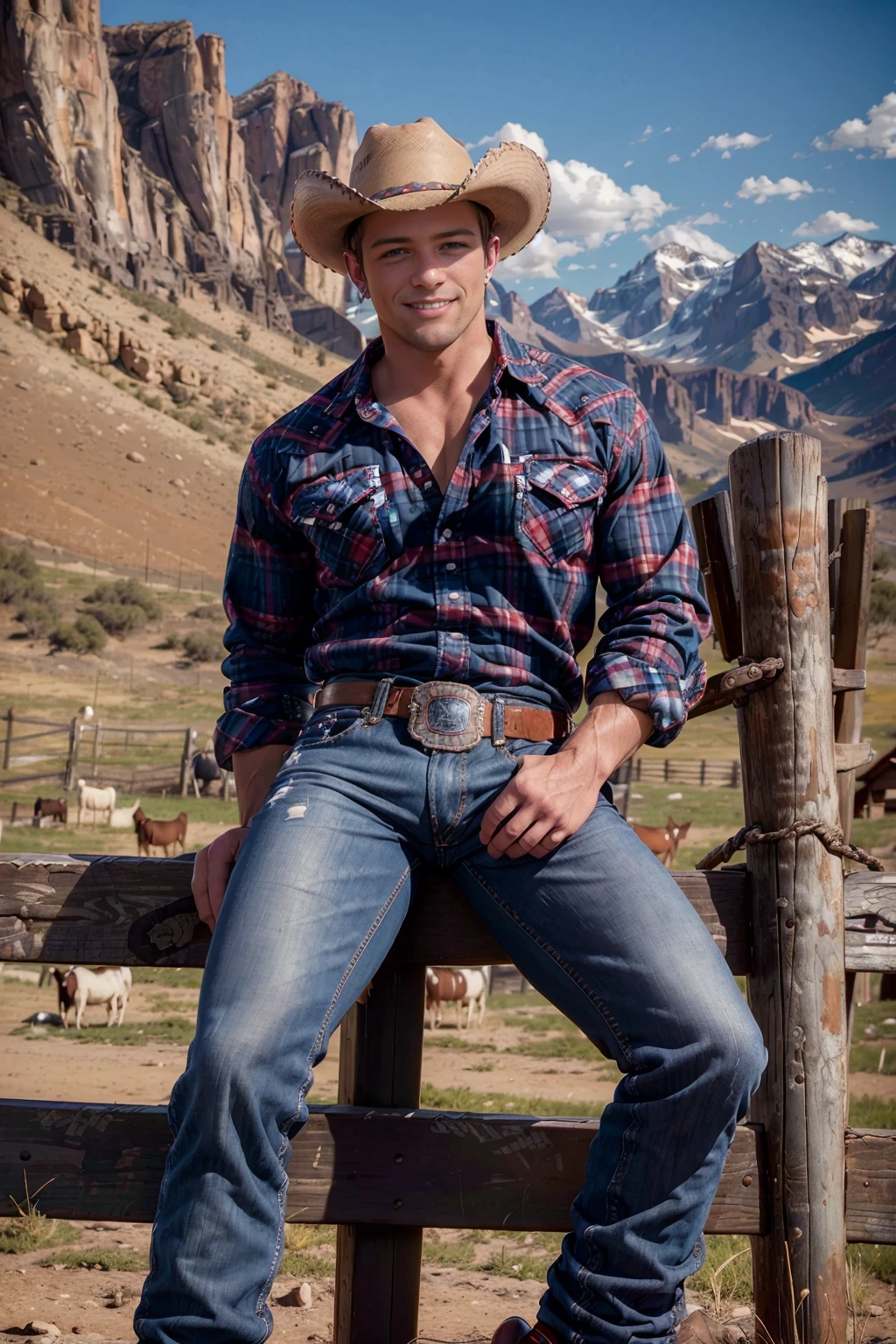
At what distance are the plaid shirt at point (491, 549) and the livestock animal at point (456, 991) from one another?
993cm

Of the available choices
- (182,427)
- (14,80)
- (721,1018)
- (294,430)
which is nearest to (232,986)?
(721,1018)

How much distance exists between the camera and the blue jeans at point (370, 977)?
6.07 feet

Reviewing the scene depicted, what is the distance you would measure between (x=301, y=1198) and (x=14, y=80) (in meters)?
95.6

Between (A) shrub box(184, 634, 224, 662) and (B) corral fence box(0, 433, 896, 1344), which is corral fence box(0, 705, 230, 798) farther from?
(B) corral fence box(0, 433, 896, 1344)

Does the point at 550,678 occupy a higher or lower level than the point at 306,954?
higher

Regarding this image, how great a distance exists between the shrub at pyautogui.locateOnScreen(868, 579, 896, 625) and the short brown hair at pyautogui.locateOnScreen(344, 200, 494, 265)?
156ft

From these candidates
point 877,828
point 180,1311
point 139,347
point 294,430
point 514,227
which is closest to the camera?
point 180,1311

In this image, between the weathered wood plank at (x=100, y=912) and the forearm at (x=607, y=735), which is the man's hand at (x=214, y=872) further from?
the forearm at (x=607, y=735)

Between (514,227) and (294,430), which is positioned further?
(514,227)

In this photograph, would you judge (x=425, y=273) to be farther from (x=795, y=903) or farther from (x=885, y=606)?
(x=885, y=606)

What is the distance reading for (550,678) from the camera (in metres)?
2.38

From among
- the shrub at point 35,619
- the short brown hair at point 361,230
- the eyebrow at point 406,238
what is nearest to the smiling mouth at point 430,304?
the eyebrow at point 406,238

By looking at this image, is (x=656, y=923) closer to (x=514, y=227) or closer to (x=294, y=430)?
(x=294, y=430)

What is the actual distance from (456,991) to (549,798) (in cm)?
1045
